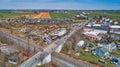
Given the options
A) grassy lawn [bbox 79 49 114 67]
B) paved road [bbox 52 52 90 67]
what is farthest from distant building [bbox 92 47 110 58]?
paved road [bbox 52 52 90 67]

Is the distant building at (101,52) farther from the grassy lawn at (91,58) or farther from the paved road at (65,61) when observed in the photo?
the paved road at (65,61)

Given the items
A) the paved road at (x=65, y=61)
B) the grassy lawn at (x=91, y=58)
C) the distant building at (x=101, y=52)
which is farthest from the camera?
the distant building at (x=101, y=52)

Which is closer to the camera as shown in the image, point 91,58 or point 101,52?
point 91,58

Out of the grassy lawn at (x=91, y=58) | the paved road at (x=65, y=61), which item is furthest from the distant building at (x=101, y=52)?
the paved road at (x=65, y=61)

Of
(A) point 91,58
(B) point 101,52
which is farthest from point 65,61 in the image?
(B) point 101,52

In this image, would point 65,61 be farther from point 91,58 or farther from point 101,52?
point 101,52

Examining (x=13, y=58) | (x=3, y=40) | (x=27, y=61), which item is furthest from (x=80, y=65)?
(x=3, y=40)

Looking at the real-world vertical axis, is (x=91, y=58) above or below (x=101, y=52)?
below

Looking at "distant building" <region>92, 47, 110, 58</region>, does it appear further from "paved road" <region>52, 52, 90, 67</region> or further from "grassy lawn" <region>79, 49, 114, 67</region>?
"paved road" <region>52, 52, 90, 67</region>

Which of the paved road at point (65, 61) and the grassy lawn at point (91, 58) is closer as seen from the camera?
the paved road at point (65, 61)

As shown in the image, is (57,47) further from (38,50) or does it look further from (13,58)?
(13,58)

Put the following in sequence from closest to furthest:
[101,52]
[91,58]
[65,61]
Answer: [65,61] → [91,58] → [101,52]
